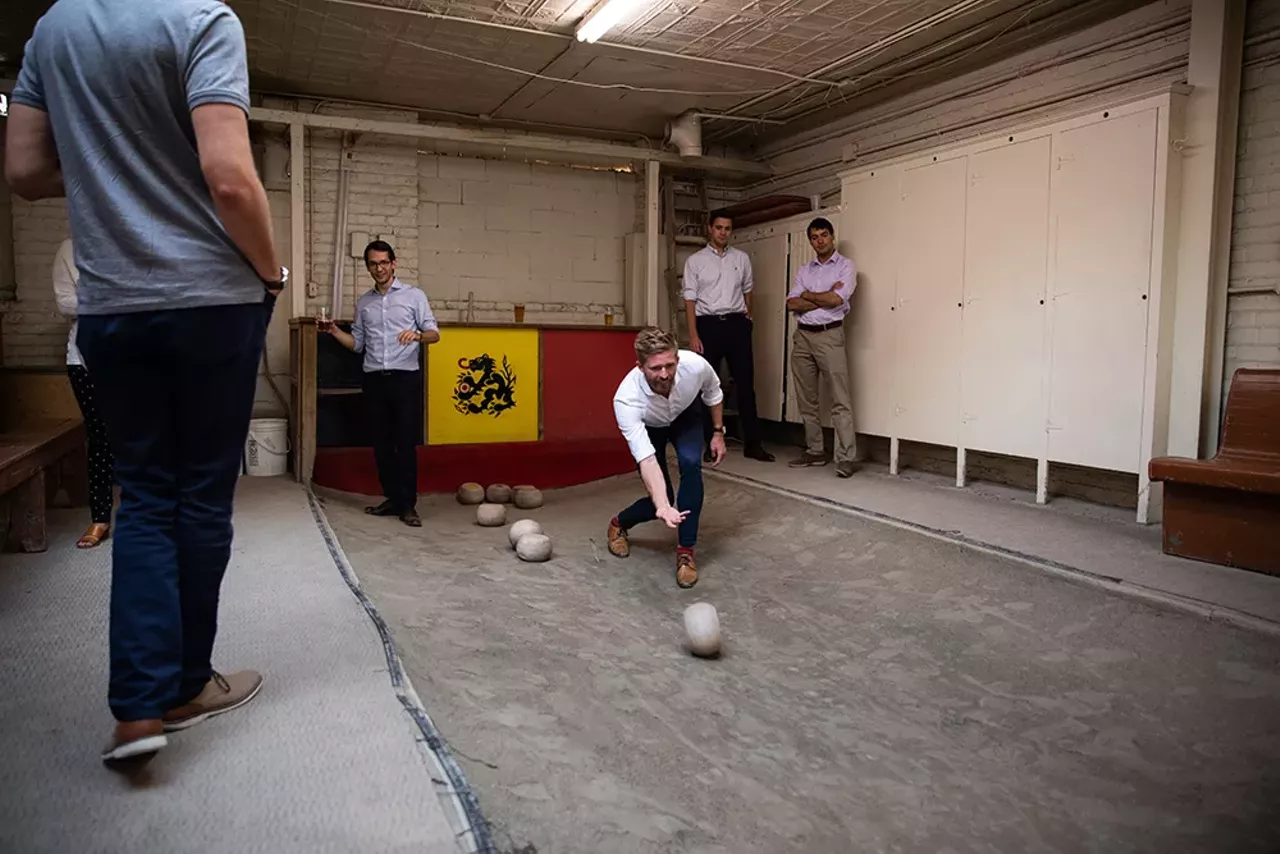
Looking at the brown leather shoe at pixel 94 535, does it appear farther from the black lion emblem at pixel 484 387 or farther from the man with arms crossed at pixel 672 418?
the black lion emblem at pixel 484 387

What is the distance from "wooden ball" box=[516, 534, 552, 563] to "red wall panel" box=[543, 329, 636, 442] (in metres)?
2.14

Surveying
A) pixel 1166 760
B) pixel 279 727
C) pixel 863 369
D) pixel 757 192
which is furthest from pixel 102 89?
pixel 757 192

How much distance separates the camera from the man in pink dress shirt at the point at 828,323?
5.94 meters

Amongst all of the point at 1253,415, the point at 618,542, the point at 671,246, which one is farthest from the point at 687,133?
the point at 1253,415

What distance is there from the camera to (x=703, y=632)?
3164mm

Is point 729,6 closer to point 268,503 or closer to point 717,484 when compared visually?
point 717,484

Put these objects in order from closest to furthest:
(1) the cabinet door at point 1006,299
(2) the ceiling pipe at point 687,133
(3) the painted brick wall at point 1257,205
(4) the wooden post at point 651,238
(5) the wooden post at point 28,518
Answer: (5) the wooden post at point 28,518 → (3) the painted brick wall at point 1257,205 → (1) the cabinet door at point 1006,299 → (2) the ceiling pipe at point 687,133 → (4) the wooden post at point 651,238

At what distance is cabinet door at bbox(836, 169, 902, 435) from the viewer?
5.91 metres

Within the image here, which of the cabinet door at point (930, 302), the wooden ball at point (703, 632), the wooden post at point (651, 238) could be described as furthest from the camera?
the wooden post at point (651, 238)

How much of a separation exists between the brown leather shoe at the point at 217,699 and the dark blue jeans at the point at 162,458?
0.13 m

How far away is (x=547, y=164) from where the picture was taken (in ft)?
25.9

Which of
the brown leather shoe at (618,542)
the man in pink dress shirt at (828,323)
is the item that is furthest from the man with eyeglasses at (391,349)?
the man in pink dress shirt at (828,323)

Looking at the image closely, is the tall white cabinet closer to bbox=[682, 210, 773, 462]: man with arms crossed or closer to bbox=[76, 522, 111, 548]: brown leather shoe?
bbox=[682, 210, 773, 462]: man with arms crossed

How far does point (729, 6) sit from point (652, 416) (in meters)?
2.65
